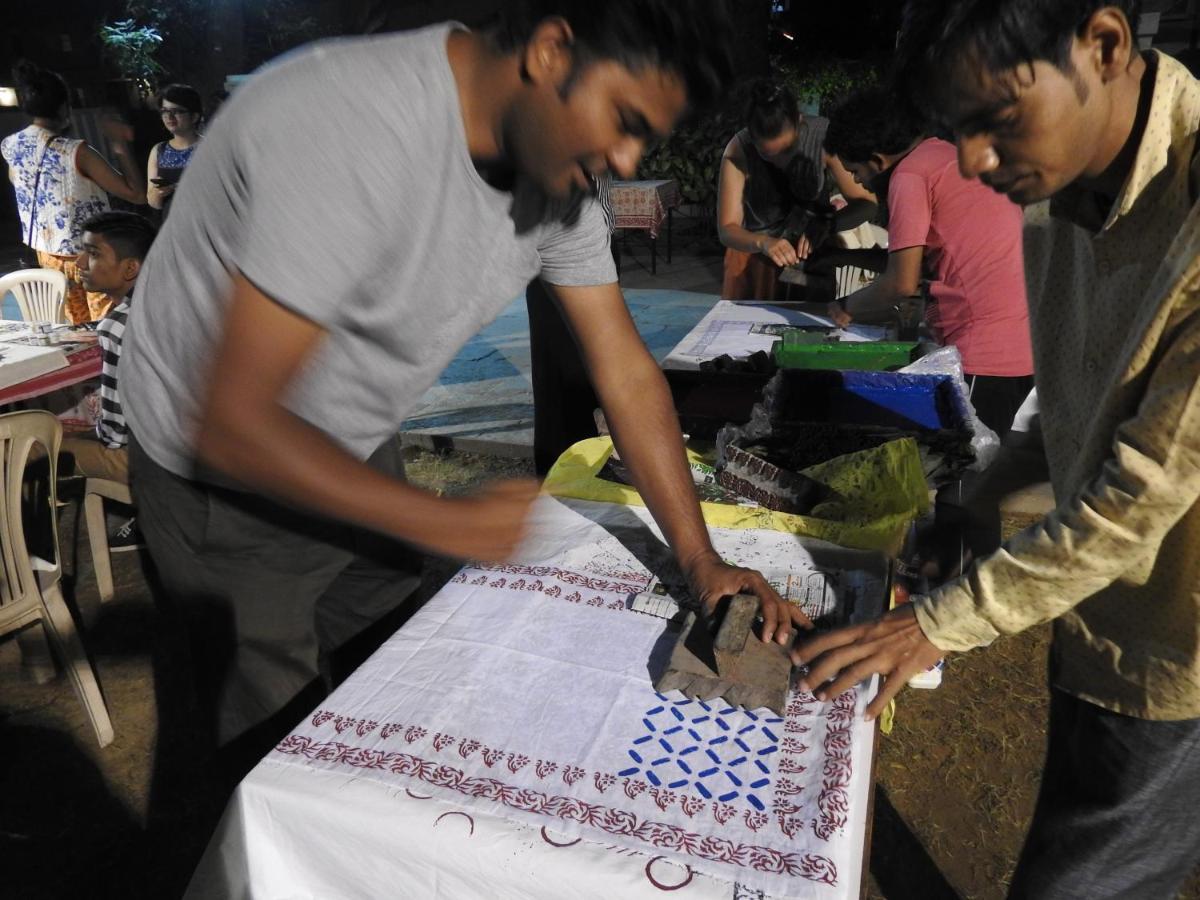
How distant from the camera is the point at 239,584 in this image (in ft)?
5.08

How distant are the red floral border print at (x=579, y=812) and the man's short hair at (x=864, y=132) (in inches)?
109

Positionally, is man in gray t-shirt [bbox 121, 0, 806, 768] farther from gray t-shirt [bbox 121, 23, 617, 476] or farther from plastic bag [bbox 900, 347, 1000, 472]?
plastic bag [bbox 900, 347, 1000, 472]

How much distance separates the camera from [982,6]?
39.9 inches

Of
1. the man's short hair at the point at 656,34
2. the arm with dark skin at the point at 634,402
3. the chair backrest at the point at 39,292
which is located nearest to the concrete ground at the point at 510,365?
the chair backrest at the point at 39,292

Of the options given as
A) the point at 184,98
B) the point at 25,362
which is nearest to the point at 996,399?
the point at 25,362

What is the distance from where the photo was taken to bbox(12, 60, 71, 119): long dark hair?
14.5 ft

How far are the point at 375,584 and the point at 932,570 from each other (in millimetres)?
1376

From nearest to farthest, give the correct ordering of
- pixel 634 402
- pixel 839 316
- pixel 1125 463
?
1. pixel 1125 463
2. pixel 634 402
3. pixel 839 316

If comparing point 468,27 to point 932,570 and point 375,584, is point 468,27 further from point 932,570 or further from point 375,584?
point 932,570

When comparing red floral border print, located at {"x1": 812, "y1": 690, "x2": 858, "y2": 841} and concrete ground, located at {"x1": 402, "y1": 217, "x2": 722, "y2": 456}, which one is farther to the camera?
concrete ground, located at {"x1": 402, "y1": 217, "x2": 722, "y2": 456}

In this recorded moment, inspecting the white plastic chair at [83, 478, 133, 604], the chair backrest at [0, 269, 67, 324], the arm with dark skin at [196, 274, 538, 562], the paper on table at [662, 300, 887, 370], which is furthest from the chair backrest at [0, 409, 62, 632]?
the chair backrest at [0, 269, 67, 324]

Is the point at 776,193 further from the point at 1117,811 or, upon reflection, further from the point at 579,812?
the point at 579,812

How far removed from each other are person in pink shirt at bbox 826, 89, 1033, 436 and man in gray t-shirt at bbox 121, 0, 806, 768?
5.69 feet

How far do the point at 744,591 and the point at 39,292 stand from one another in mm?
4810
